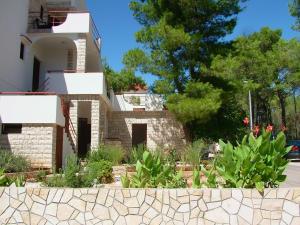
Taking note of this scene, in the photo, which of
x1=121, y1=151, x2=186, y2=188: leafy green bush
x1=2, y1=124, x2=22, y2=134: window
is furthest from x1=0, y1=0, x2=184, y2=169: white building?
x1=121, y1=151, x2=186, y2=188: leafy green bush

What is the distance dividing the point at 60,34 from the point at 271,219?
16437mm

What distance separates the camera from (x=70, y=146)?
18359 millimetres

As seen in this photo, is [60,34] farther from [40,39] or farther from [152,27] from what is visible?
[152,27]

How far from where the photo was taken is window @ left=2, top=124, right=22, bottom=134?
51.0 feet

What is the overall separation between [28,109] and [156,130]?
9215mm

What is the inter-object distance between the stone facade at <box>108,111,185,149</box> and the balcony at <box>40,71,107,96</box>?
162 inches

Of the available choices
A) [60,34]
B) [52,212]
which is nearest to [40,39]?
[60,34]

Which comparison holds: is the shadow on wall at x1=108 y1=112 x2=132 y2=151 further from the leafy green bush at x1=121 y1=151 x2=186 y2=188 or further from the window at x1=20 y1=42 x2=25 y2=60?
the leafy green bush at x1=121 y1=151 x2=186 y2=188

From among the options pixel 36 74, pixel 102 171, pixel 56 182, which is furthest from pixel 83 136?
pixel 56 182

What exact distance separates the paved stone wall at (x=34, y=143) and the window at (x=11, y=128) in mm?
212

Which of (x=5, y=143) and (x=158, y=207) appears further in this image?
(x=5, y=143)

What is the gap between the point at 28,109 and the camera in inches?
602

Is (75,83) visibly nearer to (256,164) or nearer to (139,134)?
(139,134)

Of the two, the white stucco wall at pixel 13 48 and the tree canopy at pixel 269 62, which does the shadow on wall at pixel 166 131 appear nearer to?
the white stucco wall at pixel 13 48
